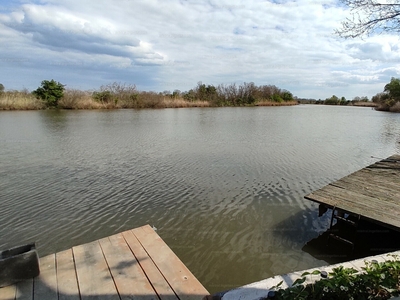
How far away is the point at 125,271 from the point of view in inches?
95.1

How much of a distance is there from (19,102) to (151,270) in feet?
104

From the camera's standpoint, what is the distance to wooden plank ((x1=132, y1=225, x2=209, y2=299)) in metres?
2.16

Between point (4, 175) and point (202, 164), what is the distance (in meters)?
5.14

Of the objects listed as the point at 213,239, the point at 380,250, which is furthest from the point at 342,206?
the point at 213,239

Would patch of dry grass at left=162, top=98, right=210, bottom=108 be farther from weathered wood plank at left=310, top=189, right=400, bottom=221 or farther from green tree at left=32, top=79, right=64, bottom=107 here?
weathered wood plank at left=310, top=189, right=400, bottom=221

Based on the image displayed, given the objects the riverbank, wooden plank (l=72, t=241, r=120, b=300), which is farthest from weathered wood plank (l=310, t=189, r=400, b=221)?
the riverbank

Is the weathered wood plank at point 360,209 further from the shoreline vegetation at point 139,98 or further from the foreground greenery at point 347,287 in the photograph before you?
the shoreline vegetation at point 139,98

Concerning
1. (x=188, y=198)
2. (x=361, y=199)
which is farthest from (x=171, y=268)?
(x=361, y=199)

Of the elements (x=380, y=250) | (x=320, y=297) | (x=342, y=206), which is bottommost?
(x=380, y=250)

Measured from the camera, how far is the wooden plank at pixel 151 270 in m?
2.14

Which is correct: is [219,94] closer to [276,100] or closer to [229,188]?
[276,100]

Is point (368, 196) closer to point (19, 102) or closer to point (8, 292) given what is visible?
point (8, 292)

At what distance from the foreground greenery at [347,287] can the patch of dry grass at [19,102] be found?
32.6 metres

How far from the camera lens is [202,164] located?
7.56m
